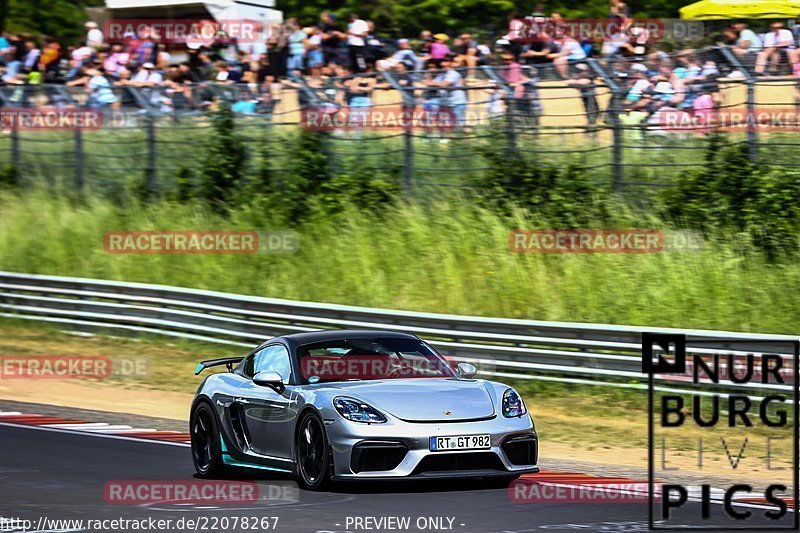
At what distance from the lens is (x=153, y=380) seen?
19000mm

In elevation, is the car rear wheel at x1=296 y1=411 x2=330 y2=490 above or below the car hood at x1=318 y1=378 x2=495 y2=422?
below

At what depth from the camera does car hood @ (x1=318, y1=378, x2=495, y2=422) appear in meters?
9.52

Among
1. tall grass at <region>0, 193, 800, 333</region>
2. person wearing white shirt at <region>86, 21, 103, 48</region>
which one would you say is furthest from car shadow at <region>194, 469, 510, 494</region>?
person wearing white shirt at <region>86, 21, 103, 48</region>

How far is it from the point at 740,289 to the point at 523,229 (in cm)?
422

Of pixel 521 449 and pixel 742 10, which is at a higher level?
pixel 742 10

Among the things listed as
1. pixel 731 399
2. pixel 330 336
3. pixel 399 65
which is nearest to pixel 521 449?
pixel 330 336

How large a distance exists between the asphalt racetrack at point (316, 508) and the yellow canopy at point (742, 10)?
14148 millimetres

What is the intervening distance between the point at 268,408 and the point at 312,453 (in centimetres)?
77

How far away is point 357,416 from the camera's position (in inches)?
373

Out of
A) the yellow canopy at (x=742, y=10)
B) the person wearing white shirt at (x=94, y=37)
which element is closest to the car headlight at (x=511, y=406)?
the yellow canopy at (x=742, y=10)

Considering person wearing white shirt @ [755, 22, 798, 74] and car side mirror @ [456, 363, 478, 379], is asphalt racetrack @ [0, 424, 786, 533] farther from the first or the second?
person wearing white shirt @ [755, 22, 798, 74]

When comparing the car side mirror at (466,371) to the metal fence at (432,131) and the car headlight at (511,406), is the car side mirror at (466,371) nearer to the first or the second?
the car headlight at (511,406)

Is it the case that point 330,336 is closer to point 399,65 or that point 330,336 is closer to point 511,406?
point 511,406

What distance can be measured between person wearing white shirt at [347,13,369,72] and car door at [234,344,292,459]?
1323cm
